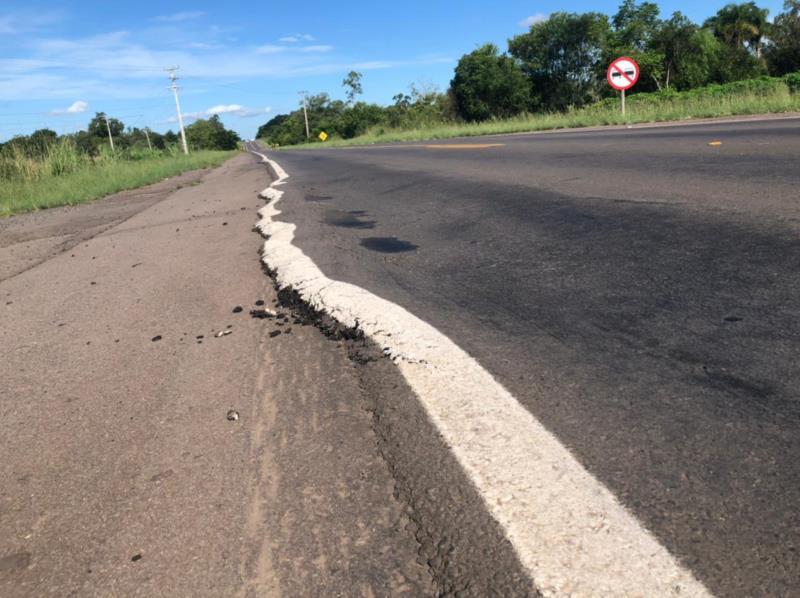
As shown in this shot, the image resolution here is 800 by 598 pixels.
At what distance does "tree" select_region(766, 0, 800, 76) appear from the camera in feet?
155

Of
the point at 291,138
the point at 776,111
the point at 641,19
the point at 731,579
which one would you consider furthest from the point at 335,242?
the point at 291,138

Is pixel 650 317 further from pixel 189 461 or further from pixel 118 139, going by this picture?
pixel 118 139

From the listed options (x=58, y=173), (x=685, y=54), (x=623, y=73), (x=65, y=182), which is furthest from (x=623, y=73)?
(x=685, y=54)

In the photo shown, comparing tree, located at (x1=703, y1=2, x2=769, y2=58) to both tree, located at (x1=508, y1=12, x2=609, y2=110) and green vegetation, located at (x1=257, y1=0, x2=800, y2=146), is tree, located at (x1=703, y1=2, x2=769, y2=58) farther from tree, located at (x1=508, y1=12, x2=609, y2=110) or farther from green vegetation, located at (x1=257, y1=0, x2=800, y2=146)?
tree, located at (x1=508, y1=12, x2=609, y2=110)

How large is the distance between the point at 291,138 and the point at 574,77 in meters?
69.2

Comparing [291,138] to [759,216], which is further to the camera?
[291,138]

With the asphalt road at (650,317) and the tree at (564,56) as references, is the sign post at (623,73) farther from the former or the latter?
the tree at (564,56)

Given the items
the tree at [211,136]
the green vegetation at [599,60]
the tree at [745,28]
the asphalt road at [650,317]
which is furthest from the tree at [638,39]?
the tree at [211,136]

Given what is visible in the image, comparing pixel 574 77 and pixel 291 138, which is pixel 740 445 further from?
pixel 291 138

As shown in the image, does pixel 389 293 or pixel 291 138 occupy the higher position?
pixel 291 138

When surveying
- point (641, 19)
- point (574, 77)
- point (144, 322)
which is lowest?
point (144, 322)

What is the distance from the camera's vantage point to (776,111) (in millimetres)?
16359

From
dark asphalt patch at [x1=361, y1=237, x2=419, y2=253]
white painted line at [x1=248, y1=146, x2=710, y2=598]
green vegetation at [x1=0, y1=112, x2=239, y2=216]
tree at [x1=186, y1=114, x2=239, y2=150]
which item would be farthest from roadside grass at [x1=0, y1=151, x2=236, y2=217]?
tree at [x1=186, y1=114, x2=239, y2=150]

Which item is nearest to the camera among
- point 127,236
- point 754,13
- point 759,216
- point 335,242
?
point 759,216
